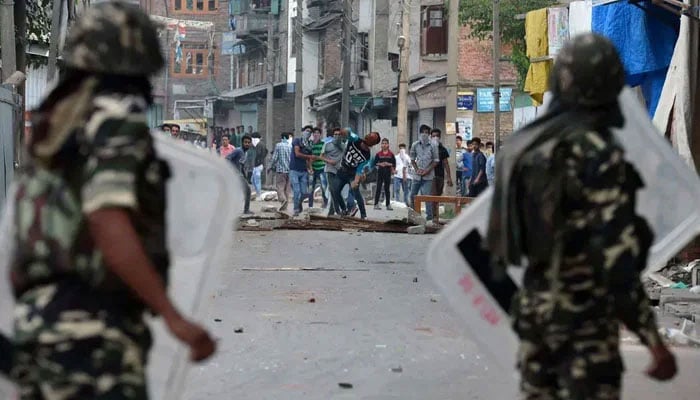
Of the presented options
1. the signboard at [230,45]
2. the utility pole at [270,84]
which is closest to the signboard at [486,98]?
the utility pole at [270,84]

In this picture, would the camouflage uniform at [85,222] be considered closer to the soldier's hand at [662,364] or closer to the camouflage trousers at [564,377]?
the camouflage trousers at [564,377]

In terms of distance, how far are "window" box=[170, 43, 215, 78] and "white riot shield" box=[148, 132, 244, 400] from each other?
91.4 metres

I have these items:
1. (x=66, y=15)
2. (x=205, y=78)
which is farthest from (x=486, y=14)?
(x=205, y=78)

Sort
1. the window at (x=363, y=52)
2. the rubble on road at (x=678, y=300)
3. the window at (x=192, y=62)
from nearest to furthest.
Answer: the rubble on road at (x=678, y=300) < the window at (x=363, y=52) < the window at (x=192, y=62)

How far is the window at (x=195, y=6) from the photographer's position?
323 feet

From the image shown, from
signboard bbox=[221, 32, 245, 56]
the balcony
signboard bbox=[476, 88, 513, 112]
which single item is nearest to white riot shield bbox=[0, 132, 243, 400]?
signboard bbox=[476, 88, 513, 112]

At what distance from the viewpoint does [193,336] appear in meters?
3.67

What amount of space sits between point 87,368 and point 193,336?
306mm

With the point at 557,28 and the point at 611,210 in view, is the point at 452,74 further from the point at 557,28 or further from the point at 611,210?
the point at 611,210

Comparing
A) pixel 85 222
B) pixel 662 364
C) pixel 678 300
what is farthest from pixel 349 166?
pixel 85 222

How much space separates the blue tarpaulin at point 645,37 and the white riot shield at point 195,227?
9.85 m

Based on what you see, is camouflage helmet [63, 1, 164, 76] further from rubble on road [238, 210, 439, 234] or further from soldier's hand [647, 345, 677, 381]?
rubble on road [238, 210, 439, 234]

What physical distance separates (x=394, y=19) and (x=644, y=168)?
52727 mm

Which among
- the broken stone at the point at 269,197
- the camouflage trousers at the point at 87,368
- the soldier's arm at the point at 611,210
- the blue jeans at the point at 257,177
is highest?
the soldier's arm at the point at 611,210
